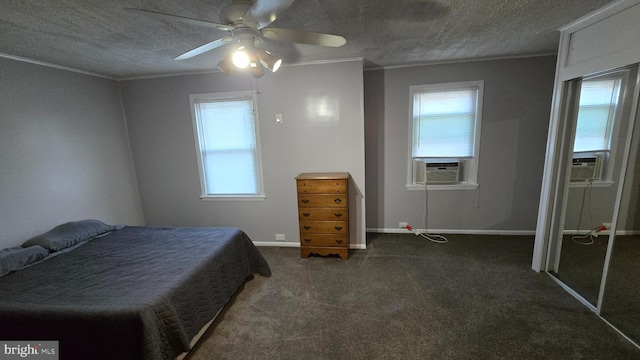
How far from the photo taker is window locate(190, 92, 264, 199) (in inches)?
130

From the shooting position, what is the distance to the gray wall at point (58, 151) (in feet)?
7.78

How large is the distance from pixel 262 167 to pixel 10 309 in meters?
2.34

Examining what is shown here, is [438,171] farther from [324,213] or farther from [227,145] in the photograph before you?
[227,145]

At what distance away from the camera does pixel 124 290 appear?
66.1 inches

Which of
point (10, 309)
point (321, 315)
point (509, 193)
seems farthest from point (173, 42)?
point (509, 193)


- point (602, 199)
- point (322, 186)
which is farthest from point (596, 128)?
point (322, 186)

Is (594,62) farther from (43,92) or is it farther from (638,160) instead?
(43,92)

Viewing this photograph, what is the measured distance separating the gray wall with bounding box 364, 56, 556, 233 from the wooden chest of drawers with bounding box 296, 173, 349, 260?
95 cm

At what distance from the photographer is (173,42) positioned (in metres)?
2.21

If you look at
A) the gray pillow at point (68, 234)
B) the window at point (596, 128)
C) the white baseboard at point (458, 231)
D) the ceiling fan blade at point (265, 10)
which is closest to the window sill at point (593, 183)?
the window at point (596, 128)

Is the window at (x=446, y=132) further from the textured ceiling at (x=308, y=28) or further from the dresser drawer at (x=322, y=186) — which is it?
the dresser drawer at (x=322, y=186)

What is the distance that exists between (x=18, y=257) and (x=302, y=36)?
112 inches

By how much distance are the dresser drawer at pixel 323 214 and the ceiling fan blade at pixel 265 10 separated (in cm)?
198

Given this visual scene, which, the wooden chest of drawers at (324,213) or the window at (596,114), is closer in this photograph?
the window at (596,114)
